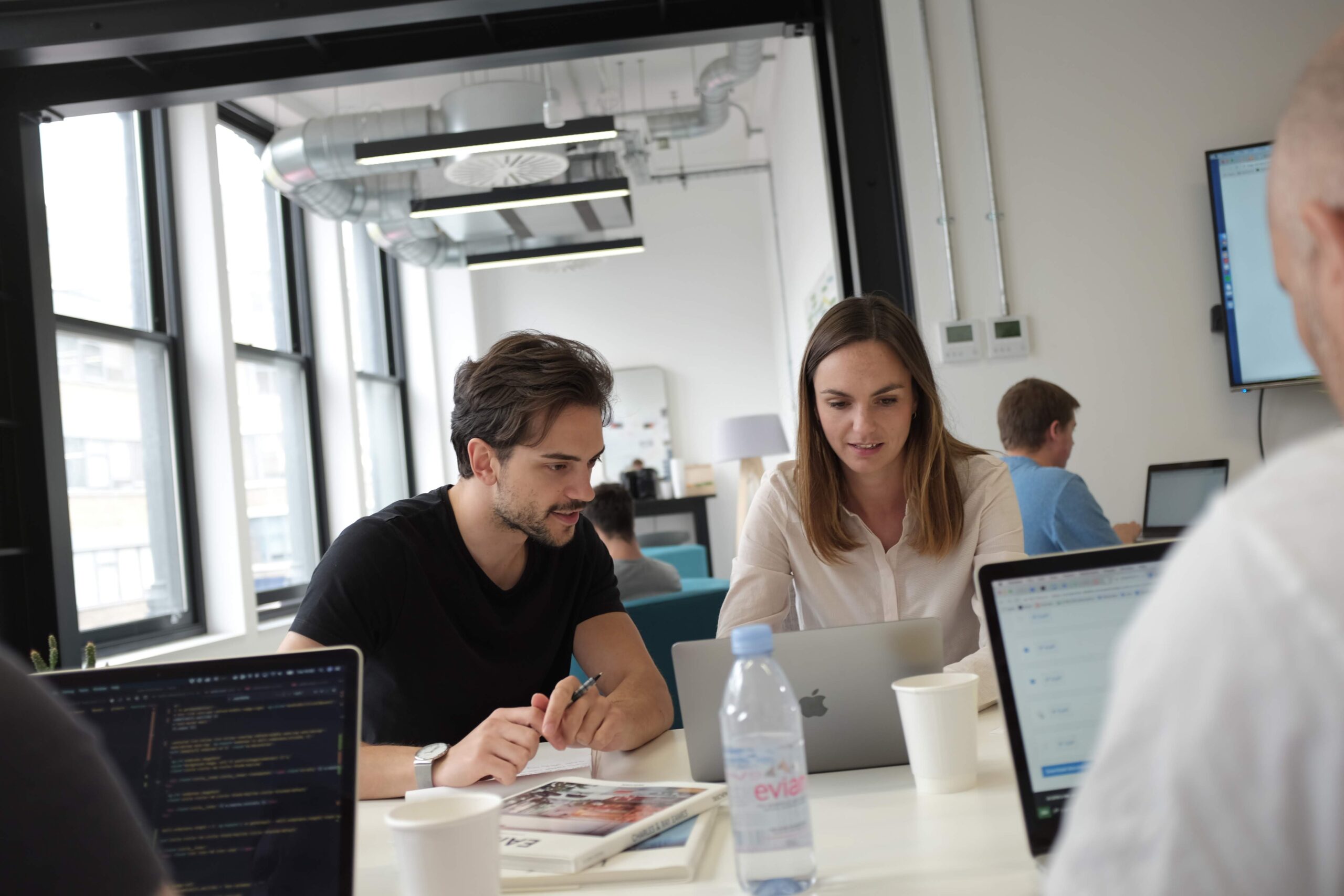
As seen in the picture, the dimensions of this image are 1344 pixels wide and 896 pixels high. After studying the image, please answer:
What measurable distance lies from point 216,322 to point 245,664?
449cm

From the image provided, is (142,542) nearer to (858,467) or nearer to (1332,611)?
(858,467)

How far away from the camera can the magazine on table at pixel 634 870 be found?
102cm

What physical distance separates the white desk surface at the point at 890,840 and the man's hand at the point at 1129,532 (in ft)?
6.27

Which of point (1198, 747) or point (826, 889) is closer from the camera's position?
point (1198, 747)

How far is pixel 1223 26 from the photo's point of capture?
3184 millimetres

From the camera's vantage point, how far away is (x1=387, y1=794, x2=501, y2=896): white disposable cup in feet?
3.06

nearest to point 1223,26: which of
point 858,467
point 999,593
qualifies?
point 858,467

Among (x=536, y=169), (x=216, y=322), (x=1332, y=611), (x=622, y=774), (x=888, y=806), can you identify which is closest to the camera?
(x=1332, y=611)

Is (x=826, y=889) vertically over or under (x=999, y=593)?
under

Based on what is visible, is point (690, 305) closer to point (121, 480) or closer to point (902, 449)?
point (121, 480)

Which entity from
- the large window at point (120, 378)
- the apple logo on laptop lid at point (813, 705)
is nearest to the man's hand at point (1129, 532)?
the apple logo on laptop lid at point (813, 705)

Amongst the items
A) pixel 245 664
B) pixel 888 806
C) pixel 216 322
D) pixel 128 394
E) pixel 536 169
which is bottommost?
pixel 888 806

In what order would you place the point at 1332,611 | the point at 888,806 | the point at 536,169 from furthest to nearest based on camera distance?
the point at 536,169 < the point at 888,806 < the point at 1332,611

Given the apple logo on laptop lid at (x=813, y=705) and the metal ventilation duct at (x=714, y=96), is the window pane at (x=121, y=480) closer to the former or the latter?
the metal ventilation duct at (x=714, y=96)
